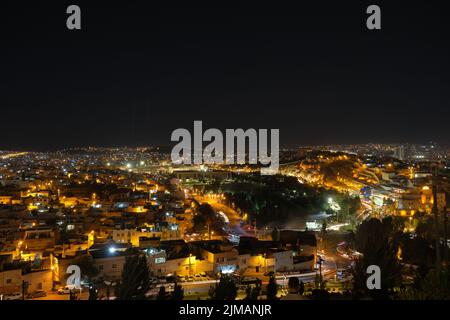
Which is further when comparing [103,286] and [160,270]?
[160,270]

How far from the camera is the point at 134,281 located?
→ 536 cm

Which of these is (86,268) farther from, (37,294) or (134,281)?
(134,281)

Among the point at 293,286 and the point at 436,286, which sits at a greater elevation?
the point at 436,286

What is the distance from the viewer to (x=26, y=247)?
8172mm

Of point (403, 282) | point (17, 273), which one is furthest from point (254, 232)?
point (17, 273)

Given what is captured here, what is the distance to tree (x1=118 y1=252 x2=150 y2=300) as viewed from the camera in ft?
17.3

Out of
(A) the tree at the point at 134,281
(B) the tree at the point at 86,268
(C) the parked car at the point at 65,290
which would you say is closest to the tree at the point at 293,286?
(A) the tree at the point at 134,281

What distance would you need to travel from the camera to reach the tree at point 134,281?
17.3 ft

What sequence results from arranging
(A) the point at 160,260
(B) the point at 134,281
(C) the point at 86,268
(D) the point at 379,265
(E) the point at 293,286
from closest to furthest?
(B) the point at 134,281
(D) the point at 379,265
(E) the point at 293,286
(C) the point at 86,268
(A) the point at 160,260

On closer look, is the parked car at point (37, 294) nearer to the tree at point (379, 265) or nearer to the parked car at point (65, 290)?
the parked car at point (65, 290)

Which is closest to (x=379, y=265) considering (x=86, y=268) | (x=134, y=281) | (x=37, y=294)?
(x=134, y=281)

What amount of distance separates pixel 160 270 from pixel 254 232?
5000mm
